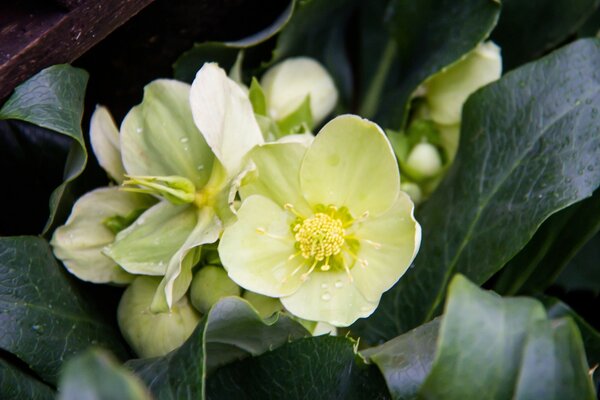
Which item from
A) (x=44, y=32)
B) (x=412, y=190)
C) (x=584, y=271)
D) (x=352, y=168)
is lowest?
(x=584, y=271)

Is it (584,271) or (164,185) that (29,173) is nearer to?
(164,185)

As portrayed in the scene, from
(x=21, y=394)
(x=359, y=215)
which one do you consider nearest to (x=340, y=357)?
(x=359, y=215)

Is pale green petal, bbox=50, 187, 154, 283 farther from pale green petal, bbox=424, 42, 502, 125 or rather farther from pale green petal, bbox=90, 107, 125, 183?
pale green petal, bbox=424, 42, 502, 125

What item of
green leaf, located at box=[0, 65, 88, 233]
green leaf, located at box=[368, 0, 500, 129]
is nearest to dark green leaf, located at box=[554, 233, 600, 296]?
green leaf, located at box=[368, 0, 500, 129]

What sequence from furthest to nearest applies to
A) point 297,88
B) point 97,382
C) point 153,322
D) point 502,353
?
A: point 297,88
point 153,322
point 502,353
point 97,382

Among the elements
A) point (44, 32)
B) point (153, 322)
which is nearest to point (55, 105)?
point (44, 32)
